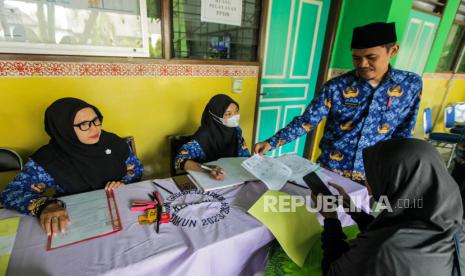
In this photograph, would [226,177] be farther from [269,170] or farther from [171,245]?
[171,245]

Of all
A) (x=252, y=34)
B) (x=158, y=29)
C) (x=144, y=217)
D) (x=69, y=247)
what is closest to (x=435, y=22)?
(x=252, y=34)

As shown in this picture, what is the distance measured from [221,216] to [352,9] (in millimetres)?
2833

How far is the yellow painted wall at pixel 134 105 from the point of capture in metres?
1.64

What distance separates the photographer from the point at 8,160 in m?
1.51

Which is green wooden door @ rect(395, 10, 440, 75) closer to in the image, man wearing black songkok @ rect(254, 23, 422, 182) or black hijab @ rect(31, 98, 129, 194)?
man wearing black songkok @ rect(254, 23, 422, 182)

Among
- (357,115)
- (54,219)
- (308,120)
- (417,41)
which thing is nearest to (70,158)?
(54,219)

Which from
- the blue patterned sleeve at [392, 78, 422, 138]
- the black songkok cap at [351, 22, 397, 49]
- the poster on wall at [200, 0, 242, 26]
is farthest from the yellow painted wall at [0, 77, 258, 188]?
the blue patterned sleeve at [392, 78, 422, 138]

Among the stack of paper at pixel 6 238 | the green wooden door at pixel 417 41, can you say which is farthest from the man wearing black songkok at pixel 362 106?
the green wooden door at pixel 417 41

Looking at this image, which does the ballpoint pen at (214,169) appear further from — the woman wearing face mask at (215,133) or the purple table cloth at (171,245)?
the woman wearing face mask at (215,133)

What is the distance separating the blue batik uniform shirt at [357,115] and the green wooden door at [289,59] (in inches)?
46.5

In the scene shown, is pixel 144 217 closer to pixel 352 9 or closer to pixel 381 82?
pixel 381 82

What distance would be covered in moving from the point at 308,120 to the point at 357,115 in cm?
29

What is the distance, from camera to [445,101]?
14.8 ft

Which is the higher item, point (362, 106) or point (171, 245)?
point (362, 106)
